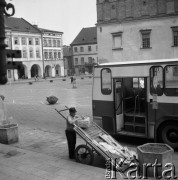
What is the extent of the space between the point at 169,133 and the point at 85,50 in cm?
9184

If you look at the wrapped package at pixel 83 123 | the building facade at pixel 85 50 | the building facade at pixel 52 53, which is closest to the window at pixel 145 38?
the wrapped package at pixel 83 123

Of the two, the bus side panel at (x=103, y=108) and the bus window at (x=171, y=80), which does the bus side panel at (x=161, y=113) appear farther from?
the bus side panel at (x=103, y=108)

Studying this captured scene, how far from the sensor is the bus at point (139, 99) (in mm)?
9445

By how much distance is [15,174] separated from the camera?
7148 mm

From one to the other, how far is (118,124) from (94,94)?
5.07 feet

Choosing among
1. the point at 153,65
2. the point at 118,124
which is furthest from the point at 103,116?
the point at 153,65

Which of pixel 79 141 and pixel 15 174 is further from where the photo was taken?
pixel 79 141

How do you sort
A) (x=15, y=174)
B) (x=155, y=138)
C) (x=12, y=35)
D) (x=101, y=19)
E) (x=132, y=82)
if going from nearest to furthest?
1. (x=15, y=174)
2. (x=155, y=138)
3. (x=132, y=82)
4. (x=101, y=19)
5. (x=12, y=35)

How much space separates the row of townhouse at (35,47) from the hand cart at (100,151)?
6509cm

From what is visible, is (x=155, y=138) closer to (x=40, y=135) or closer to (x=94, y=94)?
(x=94, y=94)

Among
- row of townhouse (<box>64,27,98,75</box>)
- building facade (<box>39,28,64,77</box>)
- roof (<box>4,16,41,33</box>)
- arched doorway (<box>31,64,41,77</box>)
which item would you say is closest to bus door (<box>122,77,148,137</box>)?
roof (<box>4,16,41,33</box>)

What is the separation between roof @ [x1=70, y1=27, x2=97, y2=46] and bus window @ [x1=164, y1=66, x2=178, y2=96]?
89.3m

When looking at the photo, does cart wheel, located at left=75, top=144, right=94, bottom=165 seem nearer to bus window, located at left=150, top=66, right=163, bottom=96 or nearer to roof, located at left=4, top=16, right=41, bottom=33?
bus window, located at left=150, top=66, right=163, bottom=96

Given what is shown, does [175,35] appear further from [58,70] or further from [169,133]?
[58,70]
